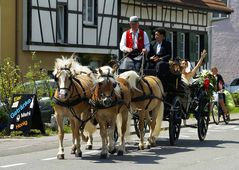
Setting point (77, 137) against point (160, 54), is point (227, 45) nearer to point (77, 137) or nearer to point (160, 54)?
point (160, 54)

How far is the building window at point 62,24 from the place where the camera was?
3036 centimetres

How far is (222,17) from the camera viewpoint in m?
47.1

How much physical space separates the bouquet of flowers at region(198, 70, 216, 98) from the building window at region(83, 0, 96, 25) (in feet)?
39.7

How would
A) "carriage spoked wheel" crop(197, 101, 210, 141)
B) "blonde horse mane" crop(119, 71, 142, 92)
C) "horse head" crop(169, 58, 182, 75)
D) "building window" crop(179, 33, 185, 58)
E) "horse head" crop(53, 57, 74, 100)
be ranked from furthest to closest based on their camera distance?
"building window" crop(179, 33, 185, 58) < "carriage spoked wheel" crop(197, 101, 210, 141) < "horse head" crop(169, 58, 182, 75) < "blonde horse mane" crop(119, 71, 142, 92) < "horse head" crop(53, 57, 74, 100)

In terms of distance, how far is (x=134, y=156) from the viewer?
13406 millimetres

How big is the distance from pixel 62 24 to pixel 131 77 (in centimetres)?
1679

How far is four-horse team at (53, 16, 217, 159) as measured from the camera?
42.0ft

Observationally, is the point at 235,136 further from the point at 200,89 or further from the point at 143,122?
the point at 143,122

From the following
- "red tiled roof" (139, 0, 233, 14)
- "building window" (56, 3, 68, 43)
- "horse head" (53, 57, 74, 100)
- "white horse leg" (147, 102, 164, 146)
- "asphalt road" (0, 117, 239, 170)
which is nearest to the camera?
"asphalt road" (0, 117, 239, 170)

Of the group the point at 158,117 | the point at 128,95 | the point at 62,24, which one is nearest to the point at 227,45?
the point at 62,24

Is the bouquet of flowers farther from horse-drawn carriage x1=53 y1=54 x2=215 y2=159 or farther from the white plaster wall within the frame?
the white plaster wall

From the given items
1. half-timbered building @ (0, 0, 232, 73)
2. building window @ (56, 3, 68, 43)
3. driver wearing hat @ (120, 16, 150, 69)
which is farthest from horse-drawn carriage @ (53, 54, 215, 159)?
building window @ (56, 3, 68, 43)

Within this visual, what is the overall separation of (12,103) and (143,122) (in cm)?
500

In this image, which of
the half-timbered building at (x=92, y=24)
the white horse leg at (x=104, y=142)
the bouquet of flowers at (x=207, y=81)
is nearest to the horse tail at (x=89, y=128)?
the white horse leg at (x=104, y=142)
